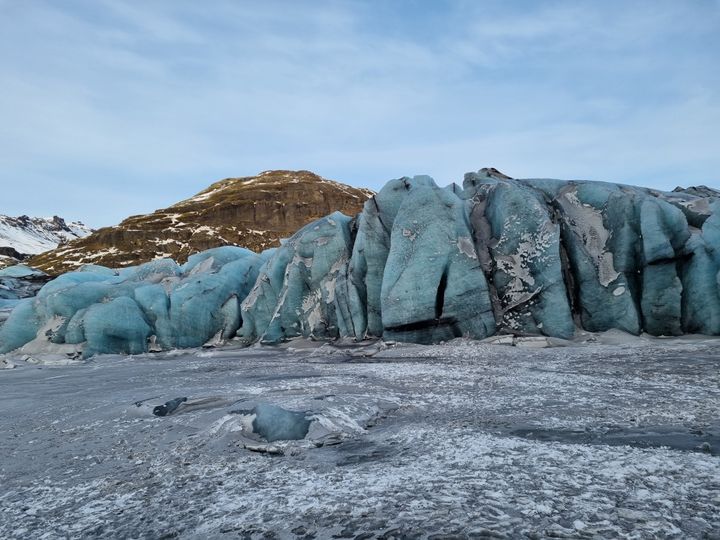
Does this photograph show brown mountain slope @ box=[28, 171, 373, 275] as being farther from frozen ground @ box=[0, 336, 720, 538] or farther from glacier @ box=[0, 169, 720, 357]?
frozen ground @ box=[0, 336, 720, 538]

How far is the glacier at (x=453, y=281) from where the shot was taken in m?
13.2

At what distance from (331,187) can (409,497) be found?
95.4 meters

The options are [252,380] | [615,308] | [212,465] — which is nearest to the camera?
[212,465]

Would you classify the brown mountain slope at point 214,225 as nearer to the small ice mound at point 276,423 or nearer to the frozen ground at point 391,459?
the frozen ground at point 391,459

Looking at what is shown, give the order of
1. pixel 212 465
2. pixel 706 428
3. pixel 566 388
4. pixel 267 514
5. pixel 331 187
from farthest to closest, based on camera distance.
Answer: pixel 331 187 → pixel 566 388 → pixel 706 428 → pixel 212 465 → pixel 267 514

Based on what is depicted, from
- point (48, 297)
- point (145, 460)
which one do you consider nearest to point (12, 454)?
point (145, 460)

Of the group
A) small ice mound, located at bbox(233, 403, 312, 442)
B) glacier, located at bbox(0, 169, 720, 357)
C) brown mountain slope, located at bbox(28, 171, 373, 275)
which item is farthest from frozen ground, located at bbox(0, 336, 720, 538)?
brown mountain slope, located at bbox(28, 171, 373, 275)

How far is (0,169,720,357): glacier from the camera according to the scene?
43.5 ft

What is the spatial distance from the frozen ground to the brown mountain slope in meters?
67.3

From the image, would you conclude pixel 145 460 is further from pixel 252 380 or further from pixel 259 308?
pixel 259 308

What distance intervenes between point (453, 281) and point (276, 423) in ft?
32.0

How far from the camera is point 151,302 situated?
19062mm

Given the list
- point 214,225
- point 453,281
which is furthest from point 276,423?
point 214,225

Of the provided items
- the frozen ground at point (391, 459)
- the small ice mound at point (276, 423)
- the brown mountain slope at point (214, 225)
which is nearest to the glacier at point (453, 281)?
the frozen ground at point (391, 459)
